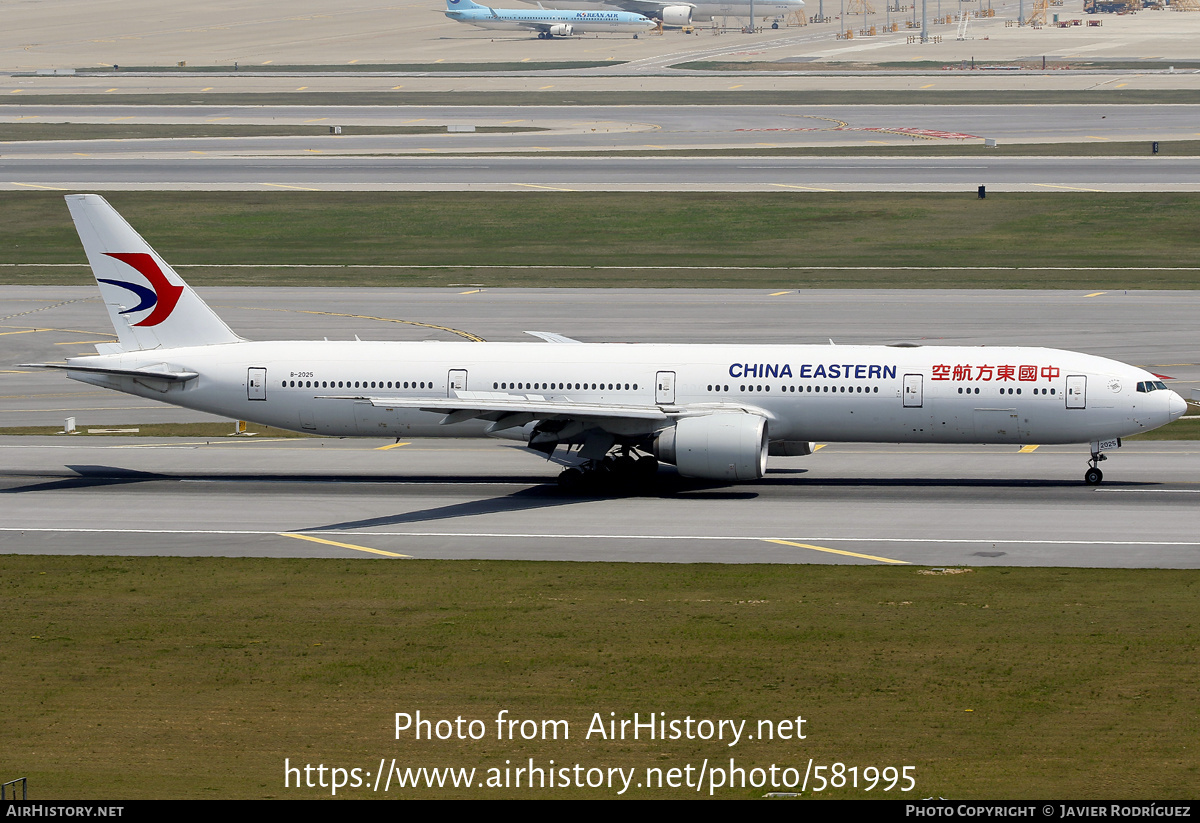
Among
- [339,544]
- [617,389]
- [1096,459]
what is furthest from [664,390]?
[1096,459]

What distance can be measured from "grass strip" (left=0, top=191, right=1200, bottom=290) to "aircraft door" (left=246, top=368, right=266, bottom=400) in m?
36.4

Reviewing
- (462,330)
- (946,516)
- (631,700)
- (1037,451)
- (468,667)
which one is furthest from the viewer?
(462,330)

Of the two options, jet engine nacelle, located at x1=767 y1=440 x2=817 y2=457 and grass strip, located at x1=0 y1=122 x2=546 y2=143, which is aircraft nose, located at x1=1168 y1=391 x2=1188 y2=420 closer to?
jet engine nacelle, located at x1=767 y1=440 x2=817 y2=457

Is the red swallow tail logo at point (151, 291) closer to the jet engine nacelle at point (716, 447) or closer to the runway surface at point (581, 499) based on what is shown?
the runway surface at point (581, 499)

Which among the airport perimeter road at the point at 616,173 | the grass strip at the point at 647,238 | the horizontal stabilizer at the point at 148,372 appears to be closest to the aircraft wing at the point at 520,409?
the horizontal stabilizer at the point at 148,372

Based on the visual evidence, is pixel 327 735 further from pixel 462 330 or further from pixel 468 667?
pixel 462 330

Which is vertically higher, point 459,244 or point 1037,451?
point 459,244

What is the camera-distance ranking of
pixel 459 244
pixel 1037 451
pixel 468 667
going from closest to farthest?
pixel 468 667 → pixel 1037 451 → pixel 459 244

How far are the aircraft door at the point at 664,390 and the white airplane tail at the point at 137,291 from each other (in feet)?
47.9

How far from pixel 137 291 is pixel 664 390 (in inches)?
694

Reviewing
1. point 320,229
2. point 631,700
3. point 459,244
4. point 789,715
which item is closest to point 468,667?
point 631,700

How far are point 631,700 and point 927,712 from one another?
16.8ft

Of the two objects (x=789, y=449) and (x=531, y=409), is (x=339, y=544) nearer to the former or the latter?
(x=531, y=409)

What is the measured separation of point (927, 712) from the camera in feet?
82.9
